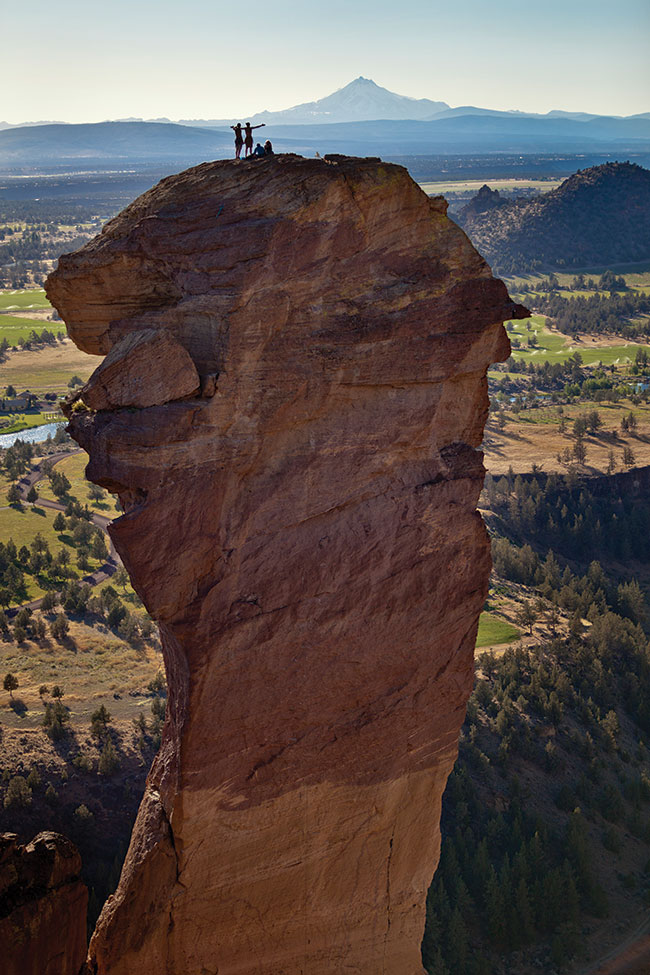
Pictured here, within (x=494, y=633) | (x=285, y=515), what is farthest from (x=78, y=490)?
(x=285, y=515)

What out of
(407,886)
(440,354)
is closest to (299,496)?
(440,354)

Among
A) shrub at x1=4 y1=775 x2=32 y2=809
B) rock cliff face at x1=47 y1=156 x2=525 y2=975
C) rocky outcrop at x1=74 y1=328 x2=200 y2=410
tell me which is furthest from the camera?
→ shrub at x1=4 y1=775 x2=32 y2=809

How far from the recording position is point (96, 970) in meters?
18.0

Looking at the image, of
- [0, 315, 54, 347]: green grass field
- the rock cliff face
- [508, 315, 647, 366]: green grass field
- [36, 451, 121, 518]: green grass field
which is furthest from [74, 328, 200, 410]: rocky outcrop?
[0, 315, 54, 347]: green grass field

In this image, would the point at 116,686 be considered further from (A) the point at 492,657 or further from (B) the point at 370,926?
(B) the point at 370,926

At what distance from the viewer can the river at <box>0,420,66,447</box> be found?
117m

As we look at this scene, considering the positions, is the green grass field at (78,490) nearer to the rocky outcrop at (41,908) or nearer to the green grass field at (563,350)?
the rocky outcrop at (41,908)

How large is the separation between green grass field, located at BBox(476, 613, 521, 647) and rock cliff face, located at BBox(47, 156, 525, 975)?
42768mm

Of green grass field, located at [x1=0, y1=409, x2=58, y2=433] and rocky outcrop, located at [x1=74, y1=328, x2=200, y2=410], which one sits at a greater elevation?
rocky outcrop, located at [x1=74, y1=328, x2=200, y2=410]

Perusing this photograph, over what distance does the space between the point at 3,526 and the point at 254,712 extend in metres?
68.2

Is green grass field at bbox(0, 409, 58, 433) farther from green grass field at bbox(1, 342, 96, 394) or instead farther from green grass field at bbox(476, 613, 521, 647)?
green grass field at bbox(476, 613, 521, 647)

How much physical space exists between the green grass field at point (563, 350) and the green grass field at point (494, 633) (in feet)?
320

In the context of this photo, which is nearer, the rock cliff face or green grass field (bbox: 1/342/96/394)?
the rock cliff face

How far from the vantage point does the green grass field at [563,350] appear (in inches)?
6250
